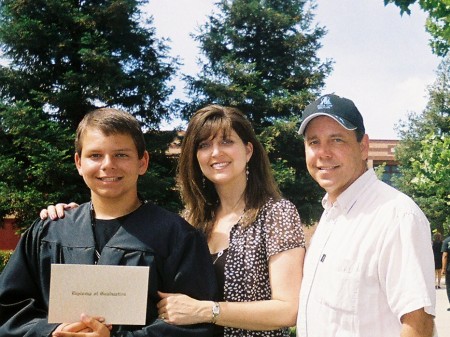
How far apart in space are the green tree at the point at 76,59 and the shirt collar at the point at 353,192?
50.4ft

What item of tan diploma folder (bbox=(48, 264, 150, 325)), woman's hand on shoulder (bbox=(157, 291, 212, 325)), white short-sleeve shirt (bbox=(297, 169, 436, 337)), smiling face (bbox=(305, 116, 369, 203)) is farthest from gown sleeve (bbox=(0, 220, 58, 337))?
smiling face (bbox=(305, 116, 369, 203))

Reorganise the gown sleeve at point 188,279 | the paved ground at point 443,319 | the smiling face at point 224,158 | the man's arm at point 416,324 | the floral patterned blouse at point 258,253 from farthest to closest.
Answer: the paved ground at point 443,319 < the smiling face at point 224,158 < the floral patterned blouse at point 258,253 < the gown sleeve at point 188,279 < the man's arm at point 416,324

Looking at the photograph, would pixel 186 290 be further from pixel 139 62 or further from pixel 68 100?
pixel 139 62

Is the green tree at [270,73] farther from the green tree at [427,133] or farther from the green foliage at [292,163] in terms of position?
the green tree at [427,133]

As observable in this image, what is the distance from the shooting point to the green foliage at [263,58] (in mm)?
22000

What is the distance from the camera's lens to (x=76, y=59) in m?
18.4

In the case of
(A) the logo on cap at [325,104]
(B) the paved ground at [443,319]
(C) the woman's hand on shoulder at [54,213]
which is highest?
(A) the logo on cap at [325,104]

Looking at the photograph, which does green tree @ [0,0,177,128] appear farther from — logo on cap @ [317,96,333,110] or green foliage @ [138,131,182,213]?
logo on cap @ [317,96,333,110]

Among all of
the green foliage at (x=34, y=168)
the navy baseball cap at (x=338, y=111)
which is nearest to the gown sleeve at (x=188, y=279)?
the navy baseball cap at (x=338, y=111)

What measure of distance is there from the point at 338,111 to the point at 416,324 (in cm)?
100

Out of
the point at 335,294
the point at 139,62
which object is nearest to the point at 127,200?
the point at 335,294

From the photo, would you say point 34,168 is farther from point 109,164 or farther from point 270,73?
point 109,164

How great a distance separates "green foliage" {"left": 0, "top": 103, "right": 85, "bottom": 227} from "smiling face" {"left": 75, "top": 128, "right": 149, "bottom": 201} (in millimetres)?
14039

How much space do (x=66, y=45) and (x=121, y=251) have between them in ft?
53.3
